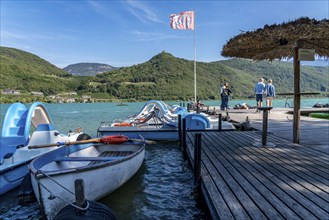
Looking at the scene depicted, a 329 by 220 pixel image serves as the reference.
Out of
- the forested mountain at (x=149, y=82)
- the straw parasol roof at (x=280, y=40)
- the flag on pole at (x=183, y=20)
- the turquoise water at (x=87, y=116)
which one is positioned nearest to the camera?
the straw parasol roof at (x=280, y=40)

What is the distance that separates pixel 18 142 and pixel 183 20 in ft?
64.2

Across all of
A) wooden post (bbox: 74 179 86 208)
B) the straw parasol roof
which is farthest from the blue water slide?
the straw parasol roof

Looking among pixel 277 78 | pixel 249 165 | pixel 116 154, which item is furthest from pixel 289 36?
pixel 277 78

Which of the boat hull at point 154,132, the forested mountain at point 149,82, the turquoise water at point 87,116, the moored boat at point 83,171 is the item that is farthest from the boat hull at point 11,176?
the forested mountain at point 149,82

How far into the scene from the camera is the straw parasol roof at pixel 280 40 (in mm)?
6273

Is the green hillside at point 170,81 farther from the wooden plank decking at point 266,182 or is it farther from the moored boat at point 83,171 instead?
the wooden plank decking at point 266,182

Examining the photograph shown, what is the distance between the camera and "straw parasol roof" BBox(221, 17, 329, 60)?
20.6ft

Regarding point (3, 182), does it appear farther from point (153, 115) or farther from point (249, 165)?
point (153, 115)

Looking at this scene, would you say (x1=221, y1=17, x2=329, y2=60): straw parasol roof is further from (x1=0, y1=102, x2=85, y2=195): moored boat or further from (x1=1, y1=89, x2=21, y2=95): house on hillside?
(x1=1, y1=89, x2=21, y2=95): house on hillside

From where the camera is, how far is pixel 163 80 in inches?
5502

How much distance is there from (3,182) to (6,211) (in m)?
0.81

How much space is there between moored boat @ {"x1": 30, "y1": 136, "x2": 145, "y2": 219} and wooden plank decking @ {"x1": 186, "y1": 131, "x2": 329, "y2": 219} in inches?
81.4

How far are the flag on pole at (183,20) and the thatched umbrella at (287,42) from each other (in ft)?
54.0

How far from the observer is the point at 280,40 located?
7.09 metres
